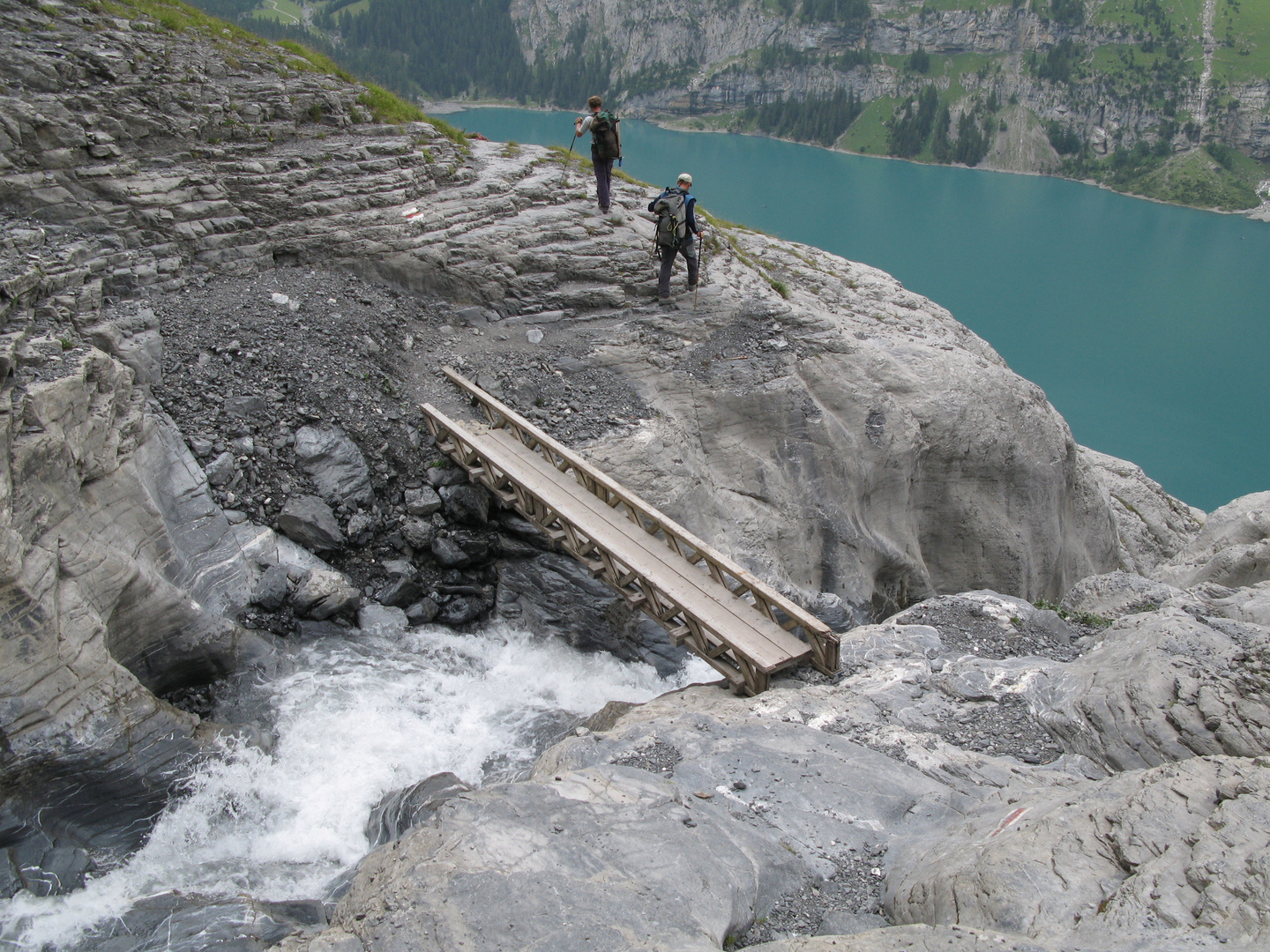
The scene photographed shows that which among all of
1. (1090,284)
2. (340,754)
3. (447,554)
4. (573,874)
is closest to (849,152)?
(1090,284)

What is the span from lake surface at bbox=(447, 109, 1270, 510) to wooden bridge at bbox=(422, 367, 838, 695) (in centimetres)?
4568

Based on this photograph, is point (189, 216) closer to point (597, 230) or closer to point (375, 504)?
point (375, 504)

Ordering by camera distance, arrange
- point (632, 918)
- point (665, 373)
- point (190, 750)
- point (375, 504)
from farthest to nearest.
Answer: point (665, 373)
point (375, 504)
point (190, 750)
point (632, 918)

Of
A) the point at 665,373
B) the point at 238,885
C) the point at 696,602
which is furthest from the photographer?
the point at 665,373

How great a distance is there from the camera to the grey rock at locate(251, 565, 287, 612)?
47.5ft

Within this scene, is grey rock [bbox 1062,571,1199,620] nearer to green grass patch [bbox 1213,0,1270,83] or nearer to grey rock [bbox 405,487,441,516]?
grey rock [bbox 405,487,441,516]

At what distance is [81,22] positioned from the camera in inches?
738

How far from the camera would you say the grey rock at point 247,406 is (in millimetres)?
16188

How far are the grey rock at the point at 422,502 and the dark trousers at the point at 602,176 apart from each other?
10224 millimetres

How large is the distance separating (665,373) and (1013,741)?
1234cm

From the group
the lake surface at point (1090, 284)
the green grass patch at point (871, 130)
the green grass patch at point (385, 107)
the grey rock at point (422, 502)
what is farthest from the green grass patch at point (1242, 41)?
the grey rock at point (422, 502)

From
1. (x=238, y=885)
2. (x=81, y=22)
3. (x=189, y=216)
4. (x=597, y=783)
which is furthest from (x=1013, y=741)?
(x=81, y=22)

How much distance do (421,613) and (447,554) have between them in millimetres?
1374

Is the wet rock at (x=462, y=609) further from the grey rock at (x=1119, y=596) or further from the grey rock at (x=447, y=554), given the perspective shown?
the grey rock at (x=1119, y=596)
